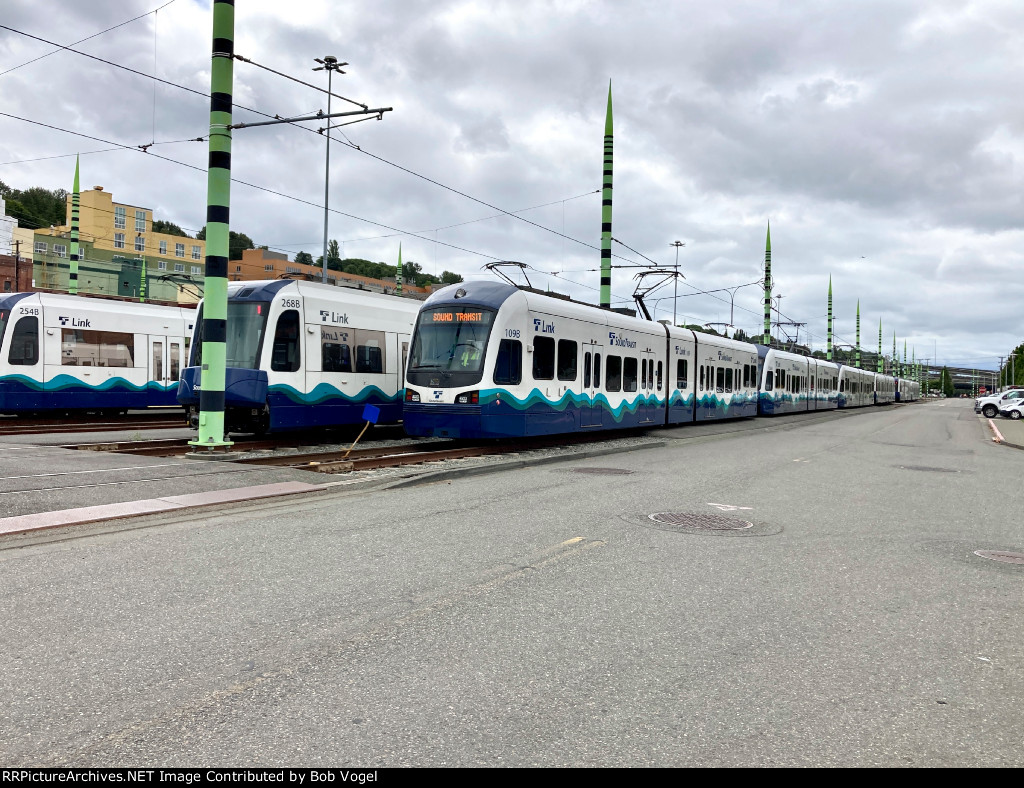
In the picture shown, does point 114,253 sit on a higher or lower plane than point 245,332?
higher

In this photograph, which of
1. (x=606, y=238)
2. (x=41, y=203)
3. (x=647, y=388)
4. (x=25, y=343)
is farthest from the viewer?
(x=41, y=203)

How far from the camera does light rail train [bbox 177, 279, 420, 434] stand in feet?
52.0

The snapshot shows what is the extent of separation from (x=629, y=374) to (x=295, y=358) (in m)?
9.05

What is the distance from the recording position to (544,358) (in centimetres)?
1666

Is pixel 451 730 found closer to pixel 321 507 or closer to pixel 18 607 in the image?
pixel 18 607

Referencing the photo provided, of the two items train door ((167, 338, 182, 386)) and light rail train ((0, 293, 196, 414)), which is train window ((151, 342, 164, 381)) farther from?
train door ((167, 338, 182, 386))

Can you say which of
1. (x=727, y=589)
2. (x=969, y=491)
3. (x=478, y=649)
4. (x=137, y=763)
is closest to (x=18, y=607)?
(x=137, y=763)

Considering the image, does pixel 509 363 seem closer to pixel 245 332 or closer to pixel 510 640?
pixel 245 332

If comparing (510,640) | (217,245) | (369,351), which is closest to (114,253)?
(369,351)

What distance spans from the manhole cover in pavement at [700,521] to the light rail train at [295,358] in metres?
9.91

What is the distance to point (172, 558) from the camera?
20.4 ft

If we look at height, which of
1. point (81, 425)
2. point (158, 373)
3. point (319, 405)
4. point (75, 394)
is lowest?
point (81, 425)

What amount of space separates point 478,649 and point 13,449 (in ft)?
42.0

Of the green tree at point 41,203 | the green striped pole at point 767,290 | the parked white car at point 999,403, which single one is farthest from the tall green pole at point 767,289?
the green tree at point 41,203
